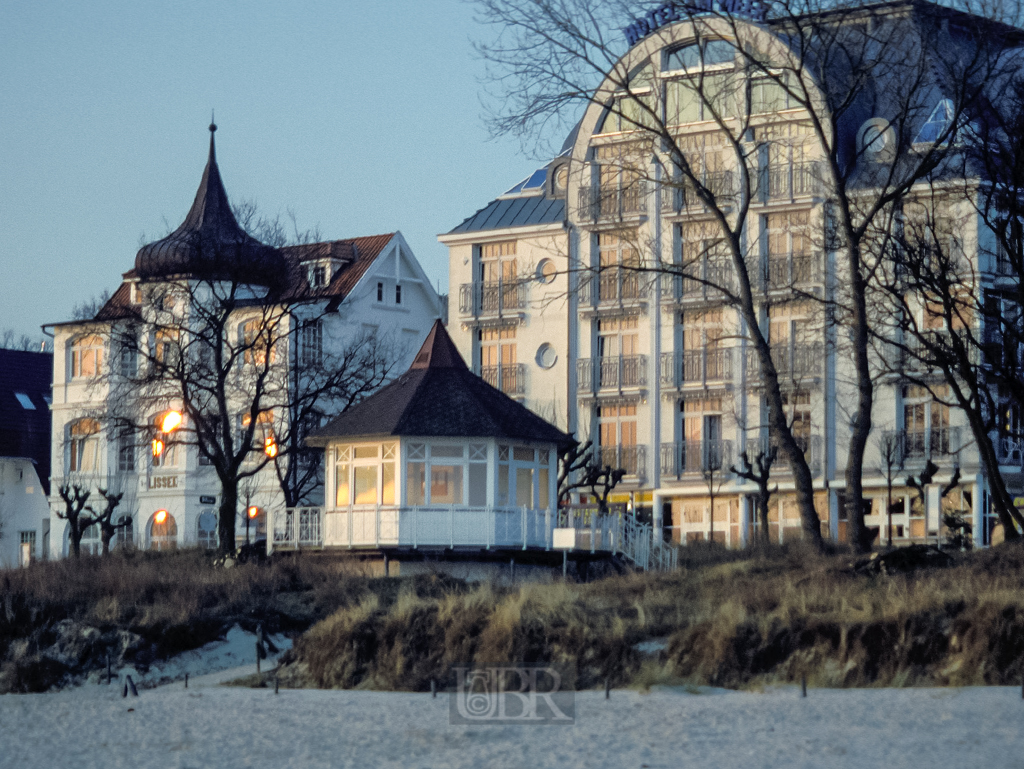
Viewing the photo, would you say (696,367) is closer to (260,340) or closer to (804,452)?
(804,452)

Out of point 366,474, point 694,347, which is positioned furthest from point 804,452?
point 366,474

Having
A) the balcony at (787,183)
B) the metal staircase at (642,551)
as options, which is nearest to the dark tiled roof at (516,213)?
the balcony at (787,183)

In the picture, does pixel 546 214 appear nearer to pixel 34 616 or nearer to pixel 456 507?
pixel 456 507

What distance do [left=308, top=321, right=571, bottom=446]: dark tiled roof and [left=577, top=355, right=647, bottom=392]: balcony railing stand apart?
19431 mm

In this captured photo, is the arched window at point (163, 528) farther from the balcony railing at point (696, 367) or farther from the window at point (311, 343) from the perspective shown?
the balcony railing at point (696, 367)

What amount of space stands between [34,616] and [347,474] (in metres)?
11.7

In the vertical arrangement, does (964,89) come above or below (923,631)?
above

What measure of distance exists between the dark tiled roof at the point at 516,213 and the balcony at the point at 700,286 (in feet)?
15.7

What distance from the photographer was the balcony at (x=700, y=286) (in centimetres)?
5950

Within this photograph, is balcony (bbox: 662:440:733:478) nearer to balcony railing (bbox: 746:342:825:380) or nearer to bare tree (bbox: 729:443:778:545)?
bare tree (bbox: 729:443:778:545)

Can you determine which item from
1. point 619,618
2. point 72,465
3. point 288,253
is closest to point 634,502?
point 288,253

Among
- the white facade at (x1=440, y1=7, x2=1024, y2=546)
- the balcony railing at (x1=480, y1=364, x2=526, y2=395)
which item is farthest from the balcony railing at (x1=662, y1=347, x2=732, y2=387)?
the balcony railing at (x1=480, y1=364, x2=526, y2=395)

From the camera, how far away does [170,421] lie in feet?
142

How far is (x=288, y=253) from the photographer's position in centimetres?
6594
